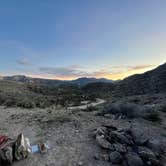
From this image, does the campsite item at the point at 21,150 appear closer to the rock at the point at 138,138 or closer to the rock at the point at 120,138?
the rock at the point at 120,138

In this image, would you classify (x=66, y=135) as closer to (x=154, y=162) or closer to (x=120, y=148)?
(x=120, y=148)

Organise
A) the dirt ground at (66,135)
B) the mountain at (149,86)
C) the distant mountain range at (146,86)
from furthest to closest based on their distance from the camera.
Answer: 1. the distant mountain range at (146,86)
2. the mountain at (149,86)
3. the dirt ground at (66,135)

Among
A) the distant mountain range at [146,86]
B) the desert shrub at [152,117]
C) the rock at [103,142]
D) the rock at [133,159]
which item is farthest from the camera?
the distant mountain range at [146,86]

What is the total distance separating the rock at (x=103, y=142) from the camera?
6836 millimetres

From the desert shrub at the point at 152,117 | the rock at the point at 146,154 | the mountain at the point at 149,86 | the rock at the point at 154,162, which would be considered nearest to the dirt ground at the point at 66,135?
the desert shrub at the point at 152,117

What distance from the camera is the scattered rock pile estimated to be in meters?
6.06

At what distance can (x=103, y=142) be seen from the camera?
7047mm

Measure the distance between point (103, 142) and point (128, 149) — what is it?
928mm

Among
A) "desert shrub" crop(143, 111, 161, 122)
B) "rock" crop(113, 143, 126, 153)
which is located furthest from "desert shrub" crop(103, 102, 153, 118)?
"rock" crop(113, 143, 126, 153)

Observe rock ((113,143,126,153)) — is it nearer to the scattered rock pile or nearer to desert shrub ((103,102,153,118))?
the scattered rock pile

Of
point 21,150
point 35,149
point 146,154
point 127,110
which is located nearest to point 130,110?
point 127,110

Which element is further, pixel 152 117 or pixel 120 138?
pixel 152 117

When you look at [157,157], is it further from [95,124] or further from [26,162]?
[26,162]

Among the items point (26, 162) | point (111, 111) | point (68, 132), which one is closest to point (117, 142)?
point (68, 132)
